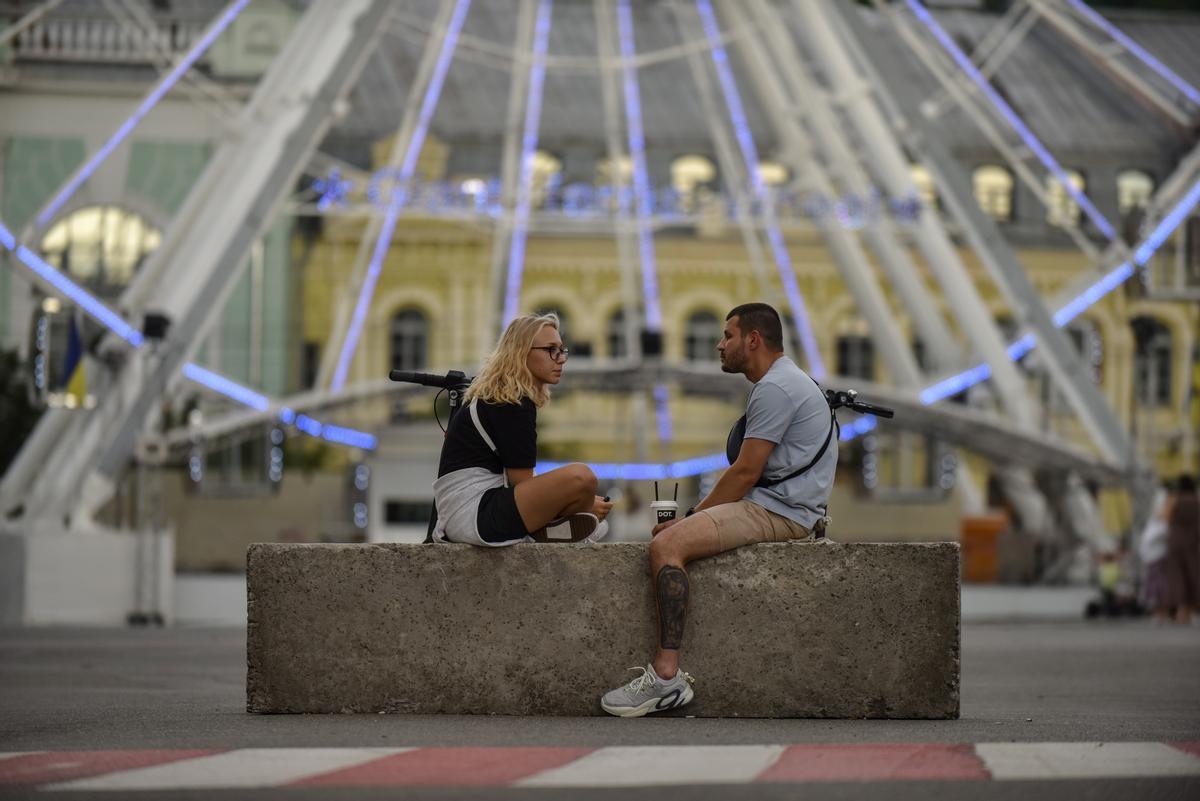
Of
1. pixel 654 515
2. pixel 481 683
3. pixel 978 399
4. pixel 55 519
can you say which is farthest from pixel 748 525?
pixel 978 399

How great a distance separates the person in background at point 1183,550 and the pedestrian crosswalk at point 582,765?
65.3ft

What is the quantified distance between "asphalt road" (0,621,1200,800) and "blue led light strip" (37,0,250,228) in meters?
13.9

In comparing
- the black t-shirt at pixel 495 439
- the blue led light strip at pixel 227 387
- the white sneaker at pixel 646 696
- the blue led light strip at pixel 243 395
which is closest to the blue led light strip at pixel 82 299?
the blue led light strip at pixel 243 395

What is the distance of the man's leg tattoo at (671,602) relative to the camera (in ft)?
30.9

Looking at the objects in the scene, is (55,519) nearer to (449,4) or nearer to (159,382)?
(159,382)

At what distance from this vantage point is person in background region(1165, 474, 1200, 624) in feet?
91.2

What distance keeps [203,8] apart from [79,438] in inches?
358

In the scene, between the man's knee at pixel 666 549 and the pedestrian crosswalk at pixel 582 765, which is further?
the man's knee at pixel 666 549

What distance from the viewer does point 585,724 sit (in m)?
9.17

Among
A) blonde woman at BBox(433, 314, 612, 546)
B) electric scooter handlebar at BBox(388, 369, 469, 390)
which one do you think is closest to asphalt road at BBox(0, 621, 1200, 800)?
blonde woman at BBox(433, 314, 612, 546)

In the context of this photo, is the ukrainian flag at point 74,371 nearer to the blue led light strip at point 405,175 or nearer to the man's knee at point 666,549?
→ the blue led light strip at point 405,175

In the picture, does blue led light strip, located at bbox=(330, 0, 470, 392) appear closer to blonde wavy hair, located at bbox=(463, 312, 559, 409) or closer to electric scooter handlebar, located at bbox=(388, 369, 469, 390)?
electric scooter handlebar, located at bbox=(388, 369, 469, 390)

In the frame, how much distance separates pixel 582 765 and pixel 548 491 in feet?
7.05

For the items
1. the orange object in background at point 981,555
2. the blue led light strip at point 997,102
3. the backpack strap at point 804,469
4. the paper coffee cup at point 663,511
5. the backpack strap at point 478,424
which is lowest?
the orange object in background at point 981,555
